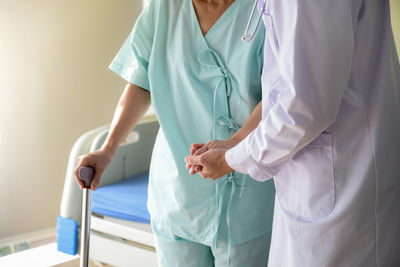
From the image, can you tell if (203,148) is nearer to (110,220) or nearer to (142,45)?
(142,45)

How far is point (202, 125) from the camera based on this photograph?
137 cm

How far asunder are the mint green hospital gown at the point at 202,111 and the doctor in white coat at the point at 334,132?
36 centimetres

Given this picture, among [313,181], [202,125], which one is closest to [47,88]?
[202,125]

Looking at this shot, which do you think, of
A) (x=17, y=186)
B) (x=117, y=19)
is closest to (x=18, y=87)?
(x=17, y=186)

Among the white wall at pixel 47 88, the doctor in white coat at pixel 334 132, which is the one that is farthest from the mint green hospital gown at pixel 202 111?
the white wall at pixel 47 88

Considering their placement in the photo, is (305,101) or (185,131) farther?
(185,131)

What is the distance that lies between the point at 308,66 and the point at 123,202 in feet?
5.38

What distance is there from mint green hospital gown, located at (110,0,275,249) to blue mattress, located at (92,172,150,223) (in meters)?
0.82

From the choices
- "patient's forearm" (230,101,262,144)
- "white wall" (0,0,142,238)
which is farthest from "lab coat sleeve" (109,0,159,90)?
"white wall" (0,0,142,238)

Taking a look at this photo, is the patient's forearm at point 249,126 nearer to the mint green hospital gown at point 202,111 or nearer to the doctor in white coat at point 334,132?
the mint green hospital gown at point 202,111

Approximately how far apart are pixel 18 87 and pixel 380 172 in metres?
2.48

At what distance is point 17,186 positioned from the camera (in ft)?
9.87

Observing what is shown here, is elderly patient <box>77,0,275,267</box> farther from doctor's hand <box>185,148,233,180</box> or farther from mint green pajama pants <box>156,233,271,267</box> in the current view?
doctor's hand <box>185,148,233,180</box>

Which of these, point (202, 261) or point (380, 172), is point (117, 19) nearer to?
point (202, 261)
